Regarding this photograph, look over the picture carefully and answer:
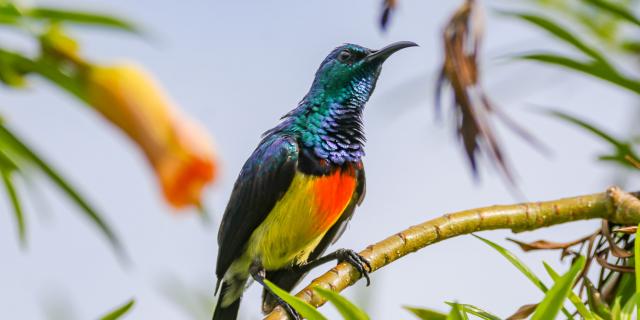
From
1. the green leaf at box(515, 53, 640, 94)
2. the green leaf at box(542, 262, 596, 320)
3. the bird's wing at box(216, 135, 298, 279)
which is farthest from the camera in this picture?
the bird's wing at box(216, 135, 298, 279)

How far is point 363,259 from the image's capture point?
2098mm

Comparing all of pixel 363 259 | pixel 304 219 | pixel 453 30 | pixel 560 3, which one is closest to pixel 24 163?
pixel 363 259

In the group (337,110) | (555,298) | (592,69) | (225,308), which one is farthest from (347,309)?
(225,308)

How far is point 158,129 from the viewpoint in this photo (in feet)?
4.24

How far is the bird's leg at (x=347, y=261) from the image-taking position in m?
2.22

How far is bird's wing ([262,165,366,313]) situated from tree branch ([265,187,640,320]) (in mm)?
1087

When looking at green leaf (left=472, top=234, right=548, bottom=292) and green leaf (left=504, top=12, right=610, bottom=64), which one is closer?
green leaf (left=472, top=234, right=548, bottom=292)

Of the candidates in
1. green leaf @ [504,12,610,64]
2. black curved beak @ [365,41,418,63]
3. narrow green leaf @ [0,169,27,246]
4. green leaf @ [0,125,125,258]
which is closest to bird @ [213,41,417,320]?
black curved beak @ [365,41,418,63]

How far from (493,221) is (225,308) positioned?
1.74 meters

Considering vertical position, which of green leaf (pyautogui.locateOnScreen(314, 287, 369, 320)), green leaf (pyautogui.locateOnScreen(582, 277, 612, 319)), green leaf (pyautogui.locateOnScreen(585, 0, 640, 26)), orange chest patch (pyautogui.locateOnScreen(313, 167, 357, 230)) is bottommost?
green leaf (pyautogui.locateOnScreen(582, 277, 612, 319))

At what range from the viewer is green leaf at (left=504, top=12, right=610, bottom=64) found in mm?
2418

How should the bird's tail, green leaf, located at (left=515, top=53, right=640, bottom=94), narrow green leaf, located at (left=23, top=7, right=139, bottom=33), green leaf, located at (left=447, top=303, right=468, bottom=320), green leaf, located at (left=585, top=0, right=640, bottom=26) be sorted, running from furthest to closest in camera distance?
the bird's tail
green leaf, located at (left=585, top=0, right=640, bottom=26)
green leaf, located at (left=515, top=53, right=640, bottom=94)
narrow green leaf, located at (left=23, top=7, right=139, bottom=33)
green leaf, located at (left=447, top=303, right=468, bottom=320)

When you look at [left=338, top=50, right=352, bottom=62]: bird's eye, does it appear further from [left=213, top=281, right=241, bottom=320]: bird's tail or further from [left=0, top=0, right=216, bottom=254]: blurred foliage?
[left=0, top=0, right=216, bottom=254]: blurred foliage

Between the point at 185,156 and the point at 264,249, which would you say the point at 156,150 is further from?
the point at 264,249
